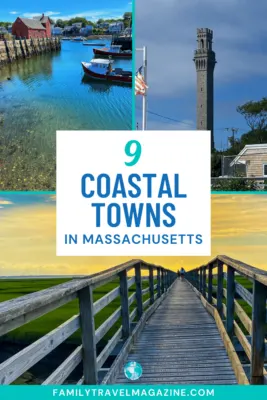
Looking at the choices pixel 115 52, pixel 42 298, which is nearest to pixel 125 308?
pixel 115 52

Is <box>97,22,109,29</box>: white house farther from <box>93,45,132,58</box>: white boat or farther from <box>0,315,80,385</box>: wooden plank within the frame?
<box>0,315,80,385</box>: wooden plank

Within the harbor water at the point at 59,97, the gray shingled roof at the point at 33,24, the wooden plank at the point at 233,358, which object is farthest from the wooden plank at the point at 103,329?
the gray shingled roof at the point at 33,24

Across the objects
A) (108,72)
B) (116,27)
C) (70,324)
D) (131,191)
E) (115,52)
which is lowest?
(70,324)

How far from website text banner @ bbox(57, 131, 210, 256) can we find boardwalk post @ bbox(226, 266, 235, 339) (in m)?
0.27

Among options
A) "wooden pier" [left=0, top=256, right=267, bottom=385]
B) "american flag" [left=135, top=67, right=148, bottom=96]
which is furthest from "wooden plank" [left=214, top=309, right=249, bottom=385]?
"american flag" [left=135, top=67, right=148, bottom=96]

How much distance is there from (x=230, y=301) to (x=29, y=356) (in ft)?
6.46

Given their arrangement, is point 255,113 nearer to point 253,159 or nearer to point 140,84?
point 253,159

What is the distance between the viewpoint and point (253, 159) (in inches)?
225

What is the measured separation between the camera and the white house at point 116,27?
423cm

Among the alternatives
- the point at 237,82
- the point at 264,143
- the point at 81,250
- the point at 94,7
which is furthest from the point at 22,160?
the point at 264,143

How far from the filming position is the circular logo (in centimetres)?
372
